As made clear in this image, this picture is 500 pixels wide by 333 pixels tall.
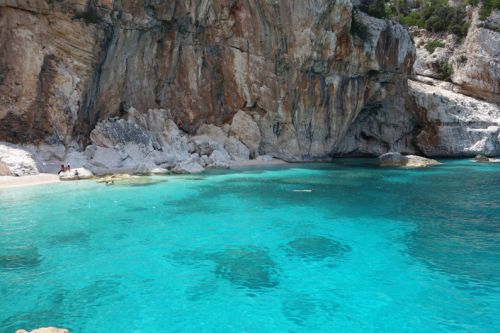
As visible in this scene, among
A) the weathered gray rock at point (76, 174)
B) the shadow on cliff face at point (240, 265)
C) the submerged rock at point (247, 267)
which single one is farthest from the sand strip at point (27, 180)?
the submerged rock at point (247, 267)

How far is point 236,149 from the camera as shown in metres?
28.6

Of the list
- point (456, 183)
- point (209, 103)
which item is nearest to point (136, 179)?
point (209, 103)

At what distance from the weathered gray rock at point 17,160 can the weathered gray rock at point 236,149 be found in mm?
12810

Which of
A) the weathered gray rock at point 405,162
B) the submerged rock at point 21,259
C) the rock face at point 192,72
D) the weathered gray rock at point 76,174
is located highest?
the rock face at point 192,72

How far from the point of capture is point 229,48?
28.6 m

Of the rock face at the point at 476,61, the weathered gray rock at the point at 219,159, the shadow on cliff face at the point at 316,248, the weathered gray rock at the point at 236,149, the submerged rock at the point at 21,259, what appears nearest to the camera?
the submerged rock at the point at 21,259

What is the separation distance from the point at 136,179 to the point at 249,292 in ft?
46.5

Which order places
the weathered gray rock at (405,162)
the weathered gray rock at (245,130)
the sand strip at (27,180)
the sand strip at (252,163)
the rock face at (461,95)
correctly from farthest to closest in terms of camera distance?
the rock face at (461,95) < the weathered gray rock at (245,130) < the weathered gray rock at (405,162) < the sand strip at (252,163) < the sand strip at (27,180)

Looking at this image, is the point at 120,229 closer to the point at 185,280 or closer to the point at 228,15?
the point at 185,280

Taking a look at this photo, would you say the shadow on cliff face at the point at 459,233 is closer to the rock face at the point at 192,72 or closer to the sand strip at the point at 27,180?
the rock face at the point at 192,72

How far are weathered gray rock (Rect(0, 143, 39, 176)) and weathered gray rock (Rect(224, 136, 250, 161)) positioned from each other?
1281 centimetres

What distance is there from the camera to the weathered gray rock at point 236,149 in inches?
1119

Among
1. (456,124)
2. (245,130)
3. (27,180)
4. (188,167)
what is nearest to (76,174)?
(27,180)

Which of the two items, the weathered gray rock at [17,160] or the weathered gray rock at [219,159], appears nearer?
the weathered gray rock at [17,160]
